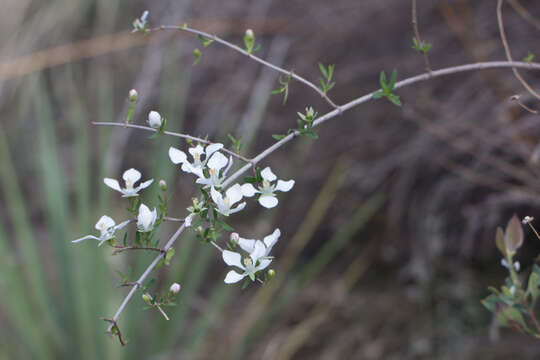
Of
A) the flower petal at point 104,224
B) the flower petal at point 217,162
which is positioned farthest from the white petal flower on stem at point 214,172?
the flower petal at point 104,224

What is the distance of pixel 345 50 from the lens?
1.63m

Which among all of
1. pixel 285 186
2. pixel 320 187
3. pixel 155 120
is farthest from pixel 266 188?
pixel 320 187

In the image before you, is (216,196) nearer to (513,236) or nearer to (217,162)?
(217,162)

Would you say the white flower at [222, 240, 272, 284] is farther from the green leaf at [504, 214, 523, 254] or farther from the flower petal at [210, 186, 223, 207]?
the green leaf at [504, 214, 523, 254]

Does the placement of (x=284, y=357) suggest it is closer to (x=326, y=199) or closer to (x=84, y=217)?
(x=326, y=199)

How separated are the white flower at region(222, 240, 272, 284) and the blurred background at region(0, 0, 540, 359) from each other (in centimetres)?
68

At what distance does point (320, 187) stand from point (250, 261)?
4.09ft

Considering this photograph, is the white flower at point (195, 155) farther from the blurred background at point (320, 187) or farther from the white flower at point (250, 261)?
the blurred background at point (320, 187)

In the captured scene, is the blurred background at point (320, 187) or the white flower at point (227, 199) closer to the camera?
the white flower at point (227, 199)

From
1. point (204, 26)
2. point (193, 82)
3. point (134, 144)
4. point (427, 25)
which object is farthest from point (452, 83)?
point (134, 144)

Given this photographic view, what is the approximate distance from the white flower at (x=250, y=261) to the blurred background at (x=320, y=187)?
2.21 ft

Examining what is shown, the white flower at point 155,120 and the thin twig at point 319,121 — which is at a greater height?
the white flower at point 155,120

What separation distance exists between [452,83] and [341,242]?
55 cm

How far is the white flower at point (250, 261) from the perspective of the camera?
46 cm
